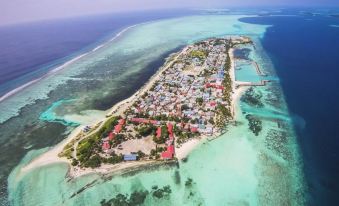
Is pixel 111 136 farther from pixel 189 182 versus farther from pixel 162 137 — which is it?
pixel 189 182

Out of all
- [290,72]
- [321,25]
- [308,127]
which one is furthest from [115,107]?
[321,25]

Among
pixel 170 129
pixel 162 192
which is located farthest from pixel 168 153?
pixel 162 192

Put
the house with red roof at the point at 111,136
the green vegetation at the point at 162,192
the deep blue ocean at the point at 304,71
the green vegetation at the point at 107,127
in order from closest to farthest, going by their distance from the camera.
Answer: the green vegetation at the point at 162,192 < the deep blue ocean at the point at 304,71 < the house with red roof at the point at 111,136 < the green vegetation at the point at 107,127

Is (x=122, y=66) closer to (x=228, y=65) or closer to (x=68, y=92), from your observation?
(x=68, y=92)

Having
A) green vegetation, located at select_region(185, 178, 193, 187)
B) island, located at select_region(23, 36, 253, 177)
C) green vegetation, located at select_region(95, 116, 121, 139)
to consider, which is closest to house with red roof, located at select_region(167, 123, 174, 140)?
island, located at select_region(23, 36, 253, 177)

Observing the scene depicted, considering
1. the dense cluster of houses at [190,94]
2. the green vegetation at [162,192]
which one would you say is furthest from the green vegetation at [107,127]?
the green vegetation at [162,192]

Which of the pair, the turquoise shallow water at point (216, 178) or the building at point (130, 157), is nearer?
the turquoise shallow water at point (216, 178)

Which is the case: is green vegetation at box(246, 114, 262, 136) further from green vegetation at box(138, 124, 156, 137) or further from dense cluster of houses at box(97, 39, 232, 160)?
green vegetation at box(138, 124, 156, 137)

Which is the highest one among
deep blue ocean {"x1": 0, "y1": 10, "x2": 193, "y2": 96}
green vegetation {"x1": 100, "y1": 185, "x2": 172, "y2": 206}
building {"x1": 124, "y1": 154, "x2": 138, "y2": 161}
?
deep blue ocean {"x1": 0, "y1": 10, "x2": 193, "y2": 96}

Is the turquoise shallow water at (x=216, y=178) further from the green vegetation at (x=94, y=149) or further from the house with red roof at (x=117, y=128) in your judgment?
the house with red roof at (x=117, y=128)
